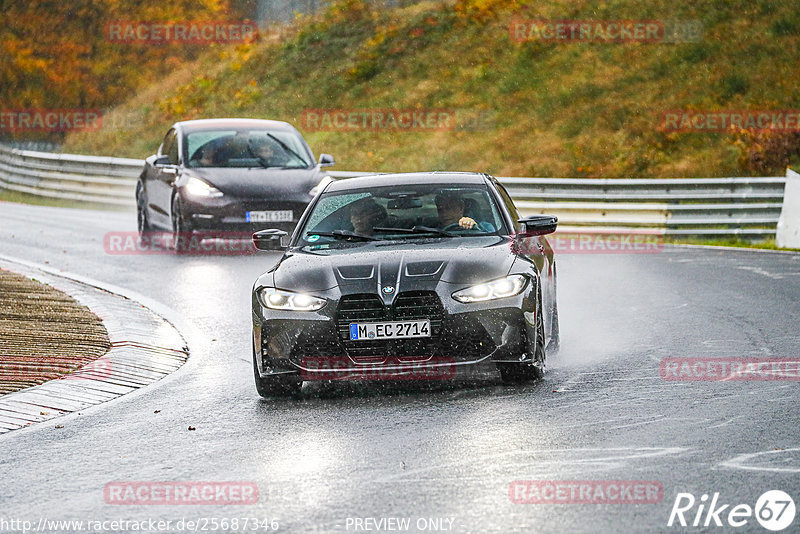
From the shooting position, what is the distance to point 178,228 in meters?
19.8

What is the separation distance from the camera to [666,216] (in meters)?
23.9

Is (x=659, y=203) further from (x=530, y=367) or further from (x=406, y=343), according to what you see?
(x=406, y=343)

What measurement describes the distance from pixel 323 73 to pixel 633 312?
115 ft

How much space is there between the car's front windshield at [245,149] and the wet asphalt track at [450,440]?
732cm

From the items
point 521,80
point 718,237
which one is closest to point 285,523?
point 718,237

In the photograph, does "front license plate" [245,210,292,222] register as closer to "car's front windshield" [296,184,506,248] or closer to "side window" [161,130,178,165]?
"side window" [161,130,178,165]

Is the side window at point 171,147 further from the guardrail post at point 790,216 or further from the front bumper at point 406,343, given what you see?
the front bumper at point 406,343

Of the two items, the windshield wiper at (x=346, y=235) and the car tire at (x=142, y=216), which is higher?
the windshield wiper at (x=346, y=235)

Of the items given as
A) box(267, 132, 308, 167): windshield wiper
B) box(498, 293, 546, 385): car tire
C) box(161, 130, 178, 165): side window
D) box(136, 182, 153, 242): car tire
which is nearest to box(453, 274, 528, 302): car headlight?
box(498, 293, 546, 385): car tire

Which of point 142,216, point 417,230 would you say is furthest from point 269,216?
point 417,230

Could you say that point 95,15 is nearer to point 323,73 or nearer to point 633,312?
Answer: point 323,73

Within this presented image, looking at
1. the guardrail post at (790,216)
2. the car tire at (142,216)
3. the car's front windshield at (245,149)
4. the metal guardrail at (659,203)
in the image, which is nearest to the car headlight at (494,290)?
the car's front windshield at (245,149)

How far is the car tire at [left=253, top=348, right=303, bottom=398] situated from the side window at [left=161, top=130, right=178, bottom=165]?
11245 millimetres

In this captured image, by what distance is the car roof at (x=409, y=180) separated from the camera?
1119 cm
